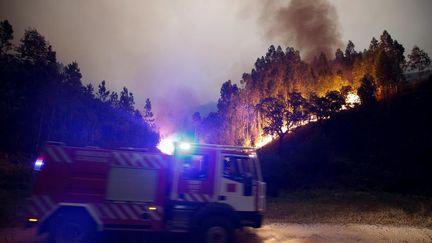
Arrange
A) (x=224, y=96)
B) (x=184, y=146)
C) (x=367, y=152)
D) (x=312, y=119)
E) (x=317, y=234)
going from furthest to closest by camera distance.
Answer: (x=224, y=96) < (x=312, y=119) < (x=367, y=152) < (x=317, y=234) < (x=184, y=146)

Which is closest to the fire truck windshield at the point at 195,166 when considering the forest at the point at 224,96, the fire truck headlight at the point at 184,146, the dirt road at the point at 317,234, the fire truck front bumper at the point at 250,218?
the fire truck headlight at the point at 184,146

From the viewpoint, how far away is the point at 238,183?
11055mm

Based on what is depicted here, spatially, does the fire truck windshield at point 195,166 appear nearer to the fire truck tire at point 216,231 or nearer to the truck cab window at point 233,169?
the truck cab window at point 233,169

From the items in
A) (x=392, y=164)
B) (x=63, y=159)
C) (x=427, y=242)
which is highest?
(x=392, y=164)

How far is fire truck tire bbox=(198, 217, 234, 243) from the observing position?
10.5 metres

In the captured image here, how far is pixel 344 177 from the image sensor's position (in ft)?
166

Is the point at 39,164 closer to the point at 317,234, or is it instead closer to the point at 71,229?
the point at 71,229

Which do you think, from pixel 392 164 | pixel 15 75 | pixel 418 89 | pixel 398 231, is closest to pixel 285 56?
pixel 418 89

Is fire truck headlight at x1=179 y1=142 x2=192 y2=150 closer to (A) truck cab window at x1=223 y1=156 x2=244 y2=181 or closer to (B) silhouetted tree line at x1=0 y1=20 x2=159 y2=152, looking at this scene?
(A) truck cab window at x1=223 y1=156 x2=244 y2=181

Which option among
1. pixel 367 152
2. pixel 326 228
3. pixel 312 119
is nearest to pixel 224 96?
pixel 312 119

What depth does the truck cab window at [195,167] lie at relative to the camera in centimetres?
1091

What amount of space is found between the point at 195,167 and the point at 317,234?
609 centimetres

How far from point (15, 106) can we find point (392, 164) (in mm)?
59111

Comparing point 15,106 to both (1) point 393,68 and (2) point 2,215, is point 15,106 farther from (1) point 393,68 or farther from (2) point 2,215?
(1) point 393,68
